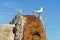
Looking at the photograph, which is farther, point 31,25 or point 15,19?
point 15,19

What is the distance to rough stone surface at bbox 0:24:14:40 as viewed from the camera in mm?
30422

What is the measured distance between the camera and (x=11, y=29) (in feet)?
101

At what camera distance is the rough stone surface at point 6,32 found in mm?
30422

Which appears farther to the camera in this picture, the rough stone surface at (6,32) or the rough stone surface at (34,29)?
the rough stone surface at (6,32)

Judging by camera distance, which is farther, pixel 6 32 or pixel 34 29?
pixel 6 32

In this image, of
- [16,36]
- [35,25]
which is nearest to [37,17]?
[35,25]

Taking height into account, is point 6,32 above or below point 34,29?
below

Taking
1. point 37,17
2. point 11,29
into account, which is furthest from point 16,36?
point 37,17

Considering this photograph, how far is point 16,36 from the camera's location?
30.4 metres

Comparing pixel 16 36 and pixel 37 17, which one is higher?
pixel 37 17

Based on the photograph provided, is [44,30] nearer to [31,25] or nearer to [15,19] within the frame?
[31,25]

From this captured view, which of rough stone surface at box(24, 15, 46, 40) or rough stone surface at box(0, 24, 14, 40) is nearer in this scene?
rough stone surface at box(24, 15, 46, 40)

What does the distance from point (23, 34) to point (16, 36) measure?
1.03 m

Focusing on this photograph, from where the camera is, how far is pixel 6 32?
30609 mm
